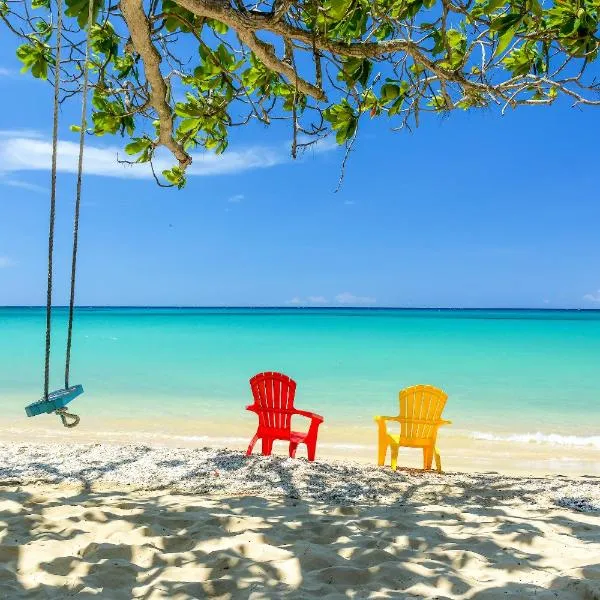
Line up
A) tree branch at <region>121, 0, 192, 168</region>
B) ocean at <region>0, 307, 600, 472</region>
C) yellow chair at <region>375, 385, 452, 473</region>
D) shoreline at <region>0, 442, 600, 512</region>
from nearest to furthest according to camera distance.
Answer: tree branch at <region>121, 0, 192, 168</region>, shoreline at <region>0, 442, 600, 512</region>, yellow chair at <region>375, 385, 452, 473</region>, ocean at <region>0, 307, 600, 472</region>

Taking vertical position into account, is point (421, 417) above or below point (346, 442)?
above

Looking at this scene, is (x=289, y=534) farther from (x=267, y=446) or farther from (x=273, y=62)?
(x=273, y=62)

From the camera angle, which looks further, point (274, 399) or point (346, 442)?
point (346, 442)

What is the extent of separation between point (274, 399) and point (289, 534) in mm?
2568

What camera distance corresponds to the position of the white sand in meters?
2.65

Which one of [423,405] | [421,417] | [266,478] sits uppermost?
[423,405]

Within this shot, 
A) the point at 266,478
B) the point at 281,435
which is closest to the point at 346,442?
the point at 281,435

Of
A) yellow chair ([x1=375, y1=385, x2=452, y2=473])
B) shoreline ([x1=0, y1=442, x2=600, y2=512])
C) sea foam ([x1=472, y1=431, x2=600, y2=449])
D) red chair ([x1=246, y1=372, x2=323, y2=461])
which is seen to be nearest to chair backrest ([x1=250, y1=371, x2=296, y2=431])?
red chair ([x1=246, y1=372, x2=323, y2=461])

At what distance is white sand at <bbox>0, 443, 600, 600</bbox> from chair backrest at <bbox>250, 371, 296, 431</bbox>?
605 mm

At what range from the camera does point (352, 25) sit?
364 cm

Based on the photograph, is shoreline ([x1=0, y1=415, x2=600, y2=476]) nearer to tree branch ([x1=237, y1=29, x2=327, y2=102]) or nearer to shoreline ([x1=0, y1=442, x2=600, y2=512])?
shoreline ([x1=0, y1=442, x2=600, y2=512])

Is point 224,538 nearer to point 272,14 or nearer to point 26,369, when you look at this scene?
point 272,14

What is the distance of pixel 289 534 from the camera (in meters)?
3.33

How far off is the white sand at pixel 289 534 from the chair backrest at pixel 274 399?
0.60 meters
